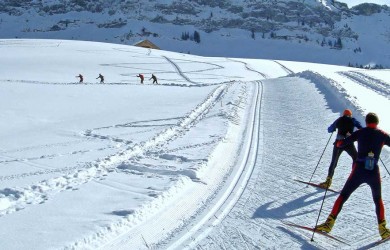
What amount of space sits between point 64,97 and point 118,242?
2142 cm

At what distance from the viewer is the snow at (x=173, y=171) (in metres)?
7.48

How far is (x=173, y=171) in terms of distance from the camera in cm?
1093

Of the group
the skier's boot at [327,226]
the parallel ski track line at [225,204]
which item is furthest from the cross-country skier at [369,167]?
the parallel ski track line at [225,204]

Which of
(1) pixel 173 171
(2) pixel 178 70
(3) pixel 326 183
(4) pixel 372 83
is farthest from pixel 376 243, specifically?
(2) pixel 178 70

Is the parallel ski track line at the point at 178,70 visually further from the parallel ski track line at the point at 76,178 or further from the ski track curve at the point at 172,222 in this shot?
the ski track curve at the point at 172,222

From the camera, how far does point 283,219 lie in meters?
8.24

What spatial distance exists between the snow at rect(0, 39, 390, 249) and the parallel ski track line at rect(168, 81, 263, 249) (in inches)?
1.0

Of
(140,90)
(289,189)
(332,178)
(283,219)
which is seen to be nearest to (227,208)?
(283,219)

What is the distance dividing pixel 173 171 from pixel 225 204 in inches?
88.2

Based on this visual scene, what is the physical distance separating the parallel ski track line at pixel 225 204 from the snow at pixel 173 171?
2 centimetres

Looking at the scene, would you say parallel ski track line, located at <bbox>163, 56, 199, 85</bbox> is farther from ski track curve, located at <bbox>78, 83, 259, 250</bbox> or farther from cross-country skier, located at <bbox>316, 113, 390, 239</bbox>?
cross-country skier, located at <bbox>316, 113, 390, 239</bbox>

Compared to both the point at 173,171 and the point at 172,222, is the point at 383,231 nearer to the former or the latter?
the point at 172,222

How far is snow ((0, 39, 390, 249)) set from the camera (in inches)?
295

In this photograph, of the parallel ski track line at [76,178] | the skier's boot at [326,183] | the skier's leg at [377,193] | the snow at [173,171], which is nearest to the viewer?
the skier's leg at [377,193]
